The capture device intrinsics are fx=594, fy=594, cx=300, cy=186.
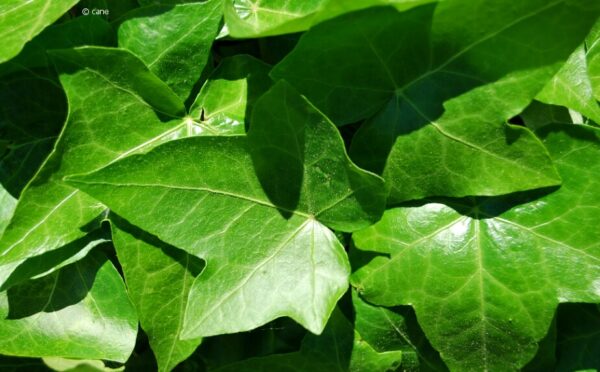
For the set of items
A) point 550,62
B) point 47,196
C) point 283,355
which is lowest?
point 283,355

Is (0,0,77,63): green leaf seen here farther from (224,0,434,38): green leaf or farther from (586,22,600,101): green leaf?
(586,22,600,101): green leaf

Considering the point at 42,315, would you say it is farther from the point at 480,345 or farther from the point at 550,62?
the point at 550,62

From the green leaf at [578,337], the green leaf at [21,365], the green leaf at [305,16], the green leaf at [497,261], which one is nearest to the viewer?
the green leaf at [305,16]

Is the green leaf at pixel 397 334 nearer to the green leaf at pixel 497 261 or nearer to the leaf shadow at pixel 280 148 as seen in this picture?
the green leaf at pixel 497 261

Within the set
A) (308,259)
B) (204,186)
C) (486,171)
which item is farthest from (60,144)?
(486,171)

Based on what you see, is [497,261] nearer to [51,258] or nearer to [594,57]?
[594,57]

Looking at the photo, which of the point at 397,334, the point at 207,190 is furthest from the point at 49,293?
the point at 397,334

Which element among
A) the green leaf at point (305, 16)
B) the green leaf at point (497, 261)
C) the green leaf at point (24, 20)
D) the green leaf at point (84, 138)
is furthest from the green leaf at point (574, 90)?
the green leaf at point (24, 20)
